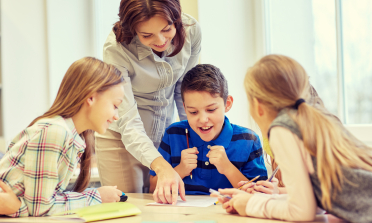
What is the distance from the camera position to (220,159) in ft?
4.66

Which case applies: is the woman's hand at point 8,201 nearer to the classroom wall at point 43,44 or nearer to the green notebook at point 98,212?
the green notebook at point 98,212

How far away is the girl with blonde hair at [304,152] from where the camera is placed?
801 mm

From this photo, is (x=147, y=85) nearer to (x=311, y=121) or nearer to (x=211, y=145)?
(x=211, y=145)

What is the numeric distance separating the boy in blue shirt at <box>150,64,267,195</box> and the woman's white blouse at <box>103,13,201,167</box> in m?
0.13

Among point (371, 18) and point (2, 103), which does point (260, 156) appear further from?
point (2, 103)

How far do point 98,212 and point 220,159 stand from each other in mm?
557

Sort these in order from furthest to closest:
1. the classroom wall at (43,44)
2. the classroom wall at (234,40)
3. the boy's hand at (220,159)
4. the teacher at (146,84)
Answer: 1. the classroom wall at (43,44)
2. the classroom wall at (234,40)
3. the boy's hand at (220,159)
4. the teacher at (146,84)

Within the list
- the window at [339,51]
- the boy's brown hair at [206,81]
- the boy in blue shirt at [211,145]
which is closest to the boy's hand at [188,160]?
the boy in blue shirt at [211,145]

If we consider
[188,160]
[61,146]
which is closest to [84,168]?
[61,146]

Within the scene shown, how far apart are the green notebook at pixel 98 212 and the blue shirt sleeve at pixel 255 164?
0.57m

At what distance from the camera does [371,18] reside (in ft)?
5.94

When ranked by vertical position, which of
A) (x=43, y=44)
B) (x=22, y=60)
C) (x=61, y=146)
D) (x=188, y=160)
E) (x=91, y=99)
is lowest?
(x=188, y=160)

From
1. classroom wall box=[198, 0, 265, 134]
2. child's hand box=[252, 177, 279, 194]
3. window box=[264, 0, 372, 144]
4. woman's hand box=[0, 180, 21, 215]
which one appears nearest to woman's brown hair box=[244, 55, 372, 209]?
child's hand box=[252, 177, 279, 194]

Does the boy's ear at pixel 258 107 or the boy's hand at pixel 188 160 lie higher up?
the boy's ear at pixel 258 107
